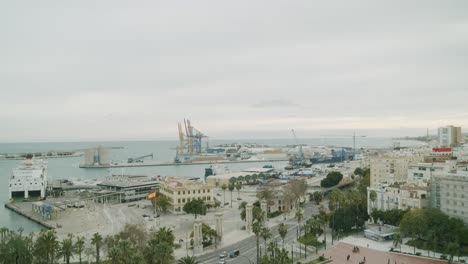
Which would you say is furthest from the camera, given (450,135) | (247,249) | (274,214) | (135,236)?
(450,135)

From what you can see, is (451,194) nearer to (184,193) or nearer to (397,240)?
(397,240)

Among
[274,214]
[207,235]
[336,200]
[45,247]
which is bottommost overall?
[274,214]

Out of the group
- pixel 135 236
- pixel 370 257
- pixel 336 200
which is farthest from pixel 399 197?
pixel 135 236

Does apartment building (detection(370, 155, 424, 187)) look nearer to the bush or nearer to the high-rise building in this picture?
the bush

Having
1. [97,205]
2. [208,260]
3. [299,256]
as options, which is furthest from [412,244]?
[97,205]

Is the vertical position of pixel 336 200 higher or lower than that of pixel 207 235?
higher

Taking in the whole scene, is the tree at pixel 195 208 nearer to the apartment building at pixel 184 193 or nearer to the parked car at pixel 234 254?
the apartment building at pixel 184 193

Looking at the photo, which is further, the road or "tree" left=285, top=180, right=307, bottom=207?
"tree" left=285, top=180, right=307, bottom=207

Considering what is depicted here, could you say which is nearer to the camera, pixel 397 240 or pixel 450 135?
Answer: pixel 397 240

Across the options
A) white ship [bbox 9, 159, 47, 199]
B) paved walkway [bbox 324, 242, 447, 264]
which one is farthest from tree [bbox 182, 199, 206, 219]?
white ship [bbox 9, 159, 47, 199]
